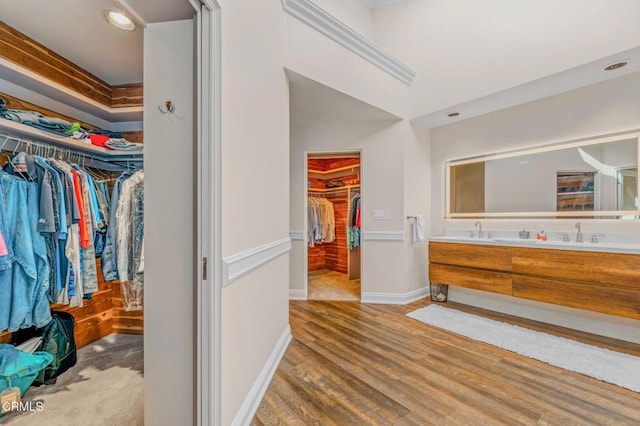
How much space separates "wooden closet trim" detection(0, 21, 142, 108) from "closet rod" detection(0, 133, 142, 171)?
0.51 m

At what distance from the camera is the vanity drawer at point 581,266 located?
2312 mm

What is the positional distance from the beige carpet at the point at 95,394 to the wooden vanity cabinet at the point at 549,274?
3.26 metres

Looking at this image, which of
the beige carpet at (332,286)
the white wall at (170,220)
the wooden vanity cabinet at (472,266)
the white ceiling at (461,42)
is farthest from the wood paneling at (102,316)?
the wooden vanity cabinet at (472,266)

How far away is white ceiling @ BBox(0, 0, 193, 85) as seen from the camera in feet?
5.49

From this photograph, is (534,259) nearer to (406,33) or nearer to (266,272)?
(266,272)

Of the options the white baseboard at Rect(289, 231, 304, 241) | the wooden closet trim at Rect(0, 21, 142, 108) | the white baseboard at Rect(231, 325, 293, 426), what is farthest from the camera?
the white baseboard at Rect(289, 231, 304, 241)

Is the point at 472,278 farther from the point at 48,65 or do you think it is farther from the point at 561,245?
the point at 48,65

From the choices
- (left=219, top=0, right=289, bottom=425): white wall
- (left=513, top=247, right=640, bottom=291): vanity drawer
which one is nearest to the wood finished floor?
(left=219, top=0, right=289, bottom=425): white wall

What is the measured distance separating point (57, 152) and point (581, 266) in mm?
4496

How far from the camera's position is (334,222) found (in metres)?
5.63

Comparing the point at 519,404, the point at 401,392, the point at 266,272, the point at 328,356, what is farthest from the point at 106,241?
the point at 519,404

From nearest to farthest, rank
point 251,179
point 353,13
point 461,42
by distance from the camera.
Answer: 1. point 251,179
2. point 461,42
3. point 353,13

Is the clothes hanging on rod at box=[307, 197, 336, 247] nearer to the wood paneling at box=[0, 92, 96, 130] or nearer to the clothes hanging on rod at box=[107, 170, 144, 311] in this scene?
the clothes hanging on rod at box=[107, 170, 144, 311]

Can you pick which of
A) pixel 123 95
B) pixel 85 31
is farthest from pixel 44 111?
pixel 85 31
